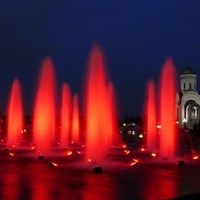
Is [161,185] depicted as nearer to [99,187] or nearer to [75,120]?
[99,187]

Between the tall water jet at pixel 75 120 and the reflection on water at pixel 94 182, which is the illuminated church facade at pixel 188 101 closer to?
the tall water jet at pixel 75 120

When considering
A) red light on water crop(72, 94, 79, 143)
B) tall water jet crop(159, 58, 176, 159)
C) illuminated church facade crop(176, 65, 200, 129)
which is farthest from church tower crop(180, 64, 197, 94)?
tall water jet crop(159, 58, 176, 159)

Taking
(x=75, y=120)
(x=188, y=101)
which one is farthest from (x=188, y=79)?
(x=75, y=120)

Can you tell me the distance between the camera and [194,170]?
15156mm

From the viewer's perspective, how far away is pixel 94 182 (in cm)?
1158

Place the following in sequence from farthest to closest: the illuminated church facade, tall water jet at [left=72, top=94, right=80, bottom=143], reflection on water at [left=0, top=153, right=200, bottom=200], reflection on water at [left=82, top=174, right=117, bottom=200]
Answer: the illuminated church facade, tall water jet at [left=72, top=94, right=80, bottom=143], reflection on water at [left=0, top=153, right=200, bottom=200], reflection on water at [left=82, top=174, right=117, bottom=200]

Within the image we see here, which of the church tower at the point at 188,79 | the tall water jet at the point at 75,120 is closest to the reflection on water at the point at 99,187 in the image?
the tall water jet at the point at 75,120

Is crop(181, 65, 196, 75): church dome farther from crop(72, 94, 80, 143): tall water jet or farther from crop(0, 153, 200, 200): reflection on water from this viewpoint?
crop(0, 153, 200, 200): reflection on water

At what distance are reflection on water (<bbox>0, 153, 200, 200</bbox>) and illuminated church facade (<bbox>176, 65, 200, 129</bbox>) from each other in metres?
60.8

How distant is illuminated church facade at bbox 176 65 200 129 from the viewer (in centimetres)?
7569

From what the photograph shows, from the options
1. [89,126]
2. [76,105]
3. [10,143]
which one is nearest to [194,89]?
[76,105]

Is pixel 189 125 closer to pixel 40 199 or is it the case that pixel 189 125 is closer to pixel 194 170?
pixel 194 170

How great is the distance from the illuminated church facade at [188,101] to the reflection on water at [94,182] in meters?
60.8

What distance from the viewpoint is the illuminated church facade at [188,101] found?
7569 centimetres
